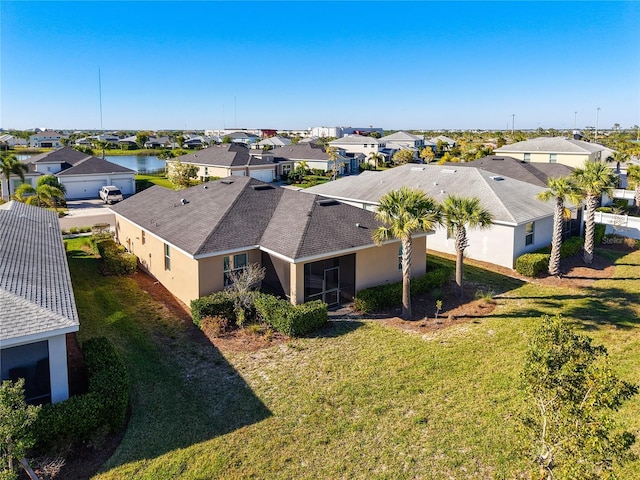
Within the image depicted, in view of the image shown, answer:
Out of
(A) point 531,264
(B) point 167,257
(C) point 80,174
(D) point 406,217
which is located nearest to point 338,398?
(D) point 406,217

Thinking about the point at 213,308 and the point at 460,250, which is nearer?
the point at 213,308

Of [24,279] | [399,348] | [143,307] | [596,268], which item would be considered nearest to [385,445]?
[399,348]

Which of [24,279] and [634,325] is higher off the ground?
[24,279]

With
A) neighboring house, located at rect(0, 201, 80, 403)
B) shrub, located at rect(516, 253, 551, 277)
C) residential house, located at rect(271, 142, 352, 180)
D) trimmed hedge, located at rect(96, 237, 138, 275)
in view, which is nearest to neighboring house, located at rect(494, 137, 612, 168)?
residential house, located at rect(271, 142, 352, 180)

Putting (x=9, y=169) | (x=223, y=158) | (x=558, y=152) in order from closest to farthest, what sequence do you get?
(x=9, y=169)
(x=558, y=152)
(x=223, y=158)

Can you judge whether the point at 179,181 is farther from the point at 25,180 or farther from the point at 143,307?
the point at 143,307

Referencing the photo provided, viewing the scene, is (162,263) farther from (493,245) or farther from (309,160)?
(309,160)

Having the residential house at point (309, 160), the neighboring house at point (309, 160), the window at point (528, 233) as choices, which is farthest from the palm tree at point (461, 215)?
the neighboring house at point (309, 160)
